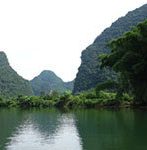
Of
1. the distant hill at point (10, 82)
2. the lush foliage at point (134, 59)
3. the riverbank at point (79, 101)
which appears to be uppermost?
the distant hill at point (10, 82)

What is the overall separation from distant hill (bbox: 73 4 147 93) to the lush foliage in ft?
196

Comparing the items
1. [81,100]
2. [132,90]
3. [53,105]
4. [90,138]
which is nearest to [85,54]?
[53,105]

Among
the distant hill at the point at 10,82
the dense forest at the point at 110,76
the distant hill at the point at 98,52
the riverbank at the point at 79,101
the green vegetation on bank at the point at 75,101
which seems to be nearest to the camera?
the dense forest at the point at 110,76

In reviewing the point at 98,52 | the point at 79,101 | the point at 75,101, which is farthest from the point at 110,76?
the point at 79,101

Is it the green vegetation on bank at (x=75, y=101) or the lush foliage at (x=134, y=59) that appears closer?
the lush foliage at (x=134, y=59)

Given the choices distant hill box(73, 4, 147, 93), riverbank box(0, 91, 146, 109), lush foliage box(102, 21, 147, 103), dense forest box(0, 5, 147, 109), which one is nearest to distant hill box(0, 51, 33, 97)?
dense forest box(0, 5, 147, 109)

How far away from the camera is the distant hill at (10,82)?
121000mm

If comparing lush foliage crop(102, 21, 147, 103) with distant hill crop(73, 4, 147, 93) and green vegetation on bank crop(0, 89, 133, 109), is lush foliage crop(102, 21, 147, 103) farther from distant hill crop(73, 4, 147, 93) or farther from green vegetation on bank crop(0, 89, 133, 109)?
distant hill crop(73, 4, 147, 93)

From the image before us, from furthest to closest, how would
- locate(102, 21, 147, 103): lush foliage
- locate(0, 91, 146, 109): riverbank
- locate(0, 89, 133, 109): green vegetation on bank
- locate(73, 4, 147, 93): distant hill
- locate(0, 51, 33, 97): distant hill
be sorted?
locate(0, 51, 33, 97): distant hill, locate(73, 4, 147, 93): distant hill, locate(0, 89, 133, 109): green vegetation on bank, locate(0, 91, 146, 109): riverbank, locate(102, 21, 147, 103): lush foliage

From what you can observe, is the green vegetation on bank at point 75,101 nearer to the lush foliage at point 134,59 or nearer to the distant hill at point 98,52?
the lush foliage at point 134,59

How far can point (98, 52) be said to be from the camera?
10938 cm

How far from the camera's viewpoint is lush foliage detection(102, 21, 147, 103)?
97.3 feet

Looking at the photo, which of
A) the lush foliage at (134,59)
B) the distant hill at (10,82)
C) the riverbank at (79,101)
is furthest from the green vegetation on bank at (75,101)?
the distant hill at (10,82)

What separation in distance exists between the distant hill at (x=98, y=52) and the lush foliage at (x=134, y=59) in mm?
59618
